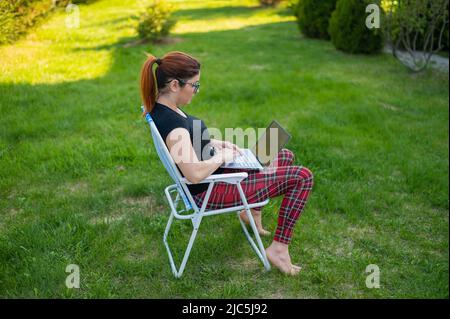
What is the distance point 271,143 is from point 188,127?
0.80 metres

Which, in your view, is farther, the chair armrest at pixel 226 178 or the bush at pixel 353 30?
the bush at pixel 353 30

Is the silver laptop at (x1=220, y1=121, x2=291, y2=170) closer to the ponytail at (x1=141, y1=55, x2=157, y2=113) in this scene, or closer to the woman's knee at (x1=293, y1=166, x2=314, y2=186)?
the woman's knee at (x1=293, y1=166, x2=314, y2=186)

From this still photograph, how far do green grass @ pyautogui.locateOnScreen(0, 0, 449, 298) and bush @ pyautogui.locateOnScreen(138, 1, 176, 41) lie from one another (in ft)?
5.54

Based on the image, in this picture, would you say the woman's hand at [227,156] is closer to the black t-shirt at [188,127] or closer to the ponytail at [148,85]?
the black t-shirt at [188,127]

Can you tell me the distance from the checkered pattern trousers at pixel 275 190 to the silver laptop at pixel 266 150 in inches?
4.2

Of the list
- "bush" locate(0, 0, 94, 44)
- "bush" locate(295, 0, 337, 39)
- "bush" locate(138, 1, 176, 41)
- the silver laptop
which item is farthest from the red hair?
"bush" locate(295, 0, 337, 39)

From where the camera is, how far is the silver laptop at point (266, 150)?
310cm

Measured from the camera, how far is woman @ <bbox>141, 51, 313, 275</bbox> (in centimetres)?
270

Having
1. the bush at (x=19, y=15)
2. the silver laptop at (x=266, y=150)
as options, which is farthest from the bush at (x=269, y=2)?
the silver laptop at (x=266, y=150)

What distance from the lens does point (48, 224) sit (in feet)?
11.5

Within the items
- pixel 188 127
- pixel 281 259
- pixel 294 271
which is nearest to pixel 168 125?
pixel 188 127

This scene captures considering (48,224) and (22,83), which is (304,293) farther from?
(22,83)

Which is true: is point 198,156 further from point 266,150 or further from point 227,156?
point 266,150

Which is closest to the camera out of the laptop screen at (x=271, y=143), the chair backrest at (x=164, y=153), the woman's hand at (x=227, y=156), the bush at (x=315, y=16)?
the chair backrest at (x=164, y=153)
